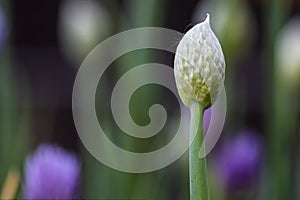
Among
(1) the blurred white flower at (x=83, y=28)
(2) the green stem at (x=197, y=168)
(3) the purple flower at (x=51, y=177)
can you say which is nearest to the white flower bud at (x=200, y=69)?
(2) the green stem at (x=197, y=168)

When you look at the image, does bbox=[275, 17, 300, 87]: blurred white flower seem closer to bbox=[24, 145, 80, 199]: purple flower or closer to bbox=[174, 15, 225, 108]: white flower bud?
bbox=[24, 145, 80, 199]: purple flower

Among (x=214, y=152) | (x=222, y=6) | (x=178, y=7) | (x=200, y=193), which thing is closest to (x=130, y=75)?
(x=222, y=6)

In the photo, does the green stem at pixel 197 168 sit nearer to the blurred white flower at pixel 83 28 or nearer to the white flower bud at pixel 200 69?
the white flower bud at pixel 200 69

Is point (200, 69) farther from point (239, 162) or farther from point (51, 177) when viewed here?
point (239, 162)

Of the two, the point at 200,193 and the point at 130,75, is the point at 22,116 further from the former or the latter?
the point at 200,193

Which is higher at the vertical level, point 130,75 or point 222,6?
point 222,6

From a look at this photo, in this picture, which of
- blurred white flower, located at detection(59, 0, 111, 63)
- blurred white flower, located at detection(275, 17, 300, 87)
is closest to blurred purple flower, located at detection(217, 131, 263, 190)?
blurred white flower, located at detection(275, 17, 300, 87)
